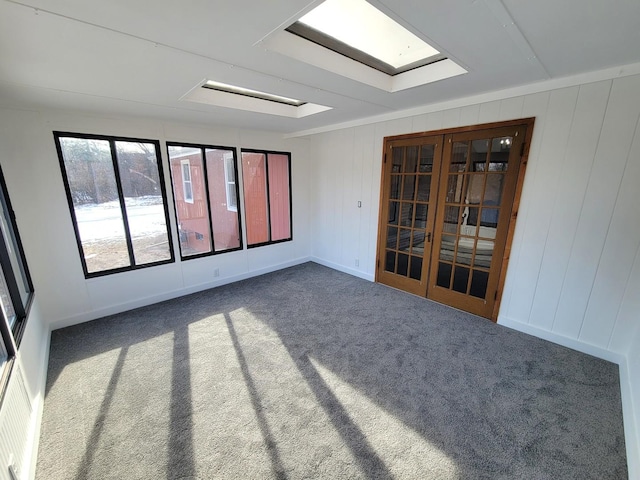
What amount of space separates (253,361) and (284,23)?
2548mm

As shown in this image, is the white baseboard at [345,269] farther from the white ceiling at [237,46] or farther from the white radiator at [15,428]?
the white radiator at [15,428]

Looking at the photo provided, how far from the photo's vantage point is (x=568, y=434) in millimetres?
1733

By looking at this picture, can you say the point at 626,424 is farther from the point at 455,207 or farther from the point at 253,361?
the point at 253,361

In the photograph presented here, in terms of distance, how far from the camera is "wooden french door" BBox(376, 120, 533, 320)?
2.81 metres

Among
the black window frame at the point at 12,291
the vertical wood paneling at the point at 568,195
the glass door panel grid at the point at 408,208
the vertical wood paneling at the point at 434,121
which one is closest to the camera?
the black window frame at the point at 12,291

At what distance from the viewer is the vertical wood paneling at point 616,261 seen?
7.06ft

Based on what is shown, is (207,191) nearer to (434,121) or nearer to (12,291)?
(12,291)

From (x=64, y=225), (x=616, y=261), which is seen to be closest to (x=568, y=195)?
(x=616, y=261)

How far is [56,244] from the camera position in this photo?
288 cm

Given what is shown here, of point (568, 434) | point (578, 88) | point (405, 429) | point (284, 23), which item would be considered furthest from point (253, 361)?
point (578, 88)

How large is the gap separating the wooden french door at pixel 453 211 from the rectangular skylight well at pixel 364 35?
4.18 ft

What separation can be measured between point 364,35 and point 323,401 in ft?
8.72

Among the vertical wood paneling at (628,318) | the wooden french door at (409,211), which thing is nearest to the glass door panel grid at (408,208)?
the wooden french door at (409,211)

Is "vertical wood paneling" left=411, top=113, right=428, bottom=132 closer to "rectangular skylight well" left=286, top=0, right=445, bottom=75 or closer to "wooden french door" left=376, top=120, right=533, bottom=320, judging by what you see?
"wooden french door" left=376, top=120, right=533, bottom=320
